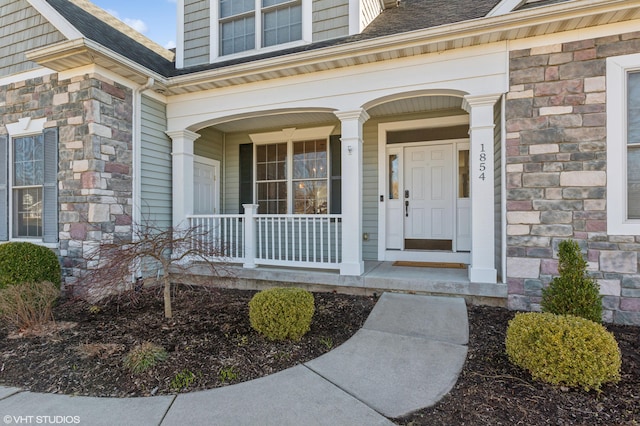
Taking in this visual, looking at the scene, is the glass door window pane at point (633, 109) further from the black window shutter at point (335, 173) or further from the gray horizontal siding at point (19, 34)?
the gray horizontal siding at point (19, 34)

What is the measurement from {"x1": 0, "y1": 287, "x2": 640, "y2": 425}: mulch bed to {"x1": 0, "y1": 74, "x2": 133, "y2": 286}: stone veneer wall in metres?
1.02

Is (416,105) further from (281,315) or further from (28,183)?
(28,183)

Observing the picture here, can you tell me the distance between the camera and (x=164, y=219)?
5402mm

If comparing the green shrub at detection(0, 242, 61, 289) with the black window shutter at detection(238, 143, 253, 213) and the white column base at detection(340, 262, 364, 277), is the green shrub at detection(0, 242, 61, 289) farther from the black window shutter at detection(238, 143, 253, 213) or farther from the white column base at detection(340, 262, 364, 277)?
the white column base at detection(340, 262, 364, 277)

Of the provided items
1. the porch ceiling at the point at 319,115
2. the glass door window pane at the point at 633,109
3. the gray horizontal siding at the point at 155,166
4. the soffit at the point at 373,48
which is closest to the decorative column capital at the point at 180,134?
the gray horizontal siding at the point at 155,166

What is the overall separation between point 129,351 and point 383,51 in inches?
163

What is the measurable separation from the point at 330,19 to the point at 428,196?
3.22 m

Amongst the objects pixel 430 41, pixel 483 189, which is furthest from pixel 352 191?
pixel 430 41

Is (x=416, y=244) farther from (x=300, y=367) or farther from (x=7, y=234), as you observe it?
(x=7, y=234)

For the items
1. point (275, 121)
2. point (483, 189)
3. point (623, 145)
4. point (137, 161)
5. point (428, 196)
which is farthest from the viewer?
point (275, 121)

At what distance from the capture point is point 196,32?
604 cm

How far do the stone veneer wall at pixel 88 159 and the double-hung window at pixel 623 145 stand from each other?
5.94 m

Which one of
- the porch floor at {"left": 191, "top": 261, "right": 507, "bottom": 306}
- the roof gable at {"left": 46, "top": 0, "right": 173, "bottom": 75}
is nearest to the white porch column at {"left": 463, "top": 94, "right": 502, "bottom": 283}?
the porch floor at {"left": 191, "top": 261, "right": 507, "bottom": 306}

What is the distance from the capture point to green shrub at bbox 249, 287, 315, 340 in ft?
9.63
